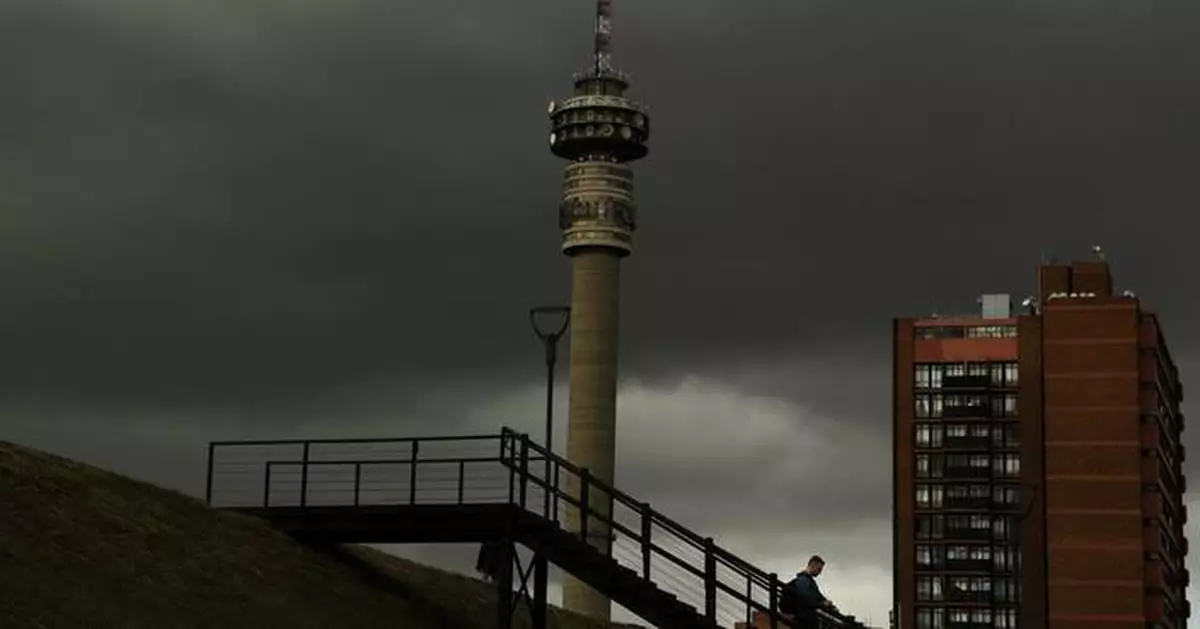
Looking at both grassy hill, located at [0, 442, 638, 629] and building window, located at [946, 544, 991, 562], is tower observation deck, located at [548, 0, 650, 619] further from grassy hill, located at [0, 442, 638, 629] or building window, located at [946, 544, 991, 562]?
grassy hill, located at [0, 442, 638, 629]

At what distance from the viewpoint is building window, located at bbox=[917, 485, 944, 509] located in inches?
5650

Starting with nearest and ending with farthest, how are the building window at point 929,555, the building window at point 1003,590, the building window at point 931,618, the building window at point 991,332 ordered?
the building window at point 931,618
the building window at point 1003,590
the building window at point 929,555
the building window at point 991,332

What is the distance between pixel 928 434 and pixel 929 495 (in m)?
5.39

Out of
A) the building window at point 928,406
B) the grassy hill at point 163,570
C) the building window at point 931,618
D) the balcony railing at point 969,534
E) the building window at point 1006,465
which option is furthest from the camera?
the building window at point 928,406

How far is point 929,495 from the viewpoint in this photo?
14375cm

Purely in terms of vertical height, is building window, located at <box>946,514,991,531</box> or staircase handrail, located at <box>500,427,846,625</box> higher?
building window, located at <box>946,514,991,531</box>

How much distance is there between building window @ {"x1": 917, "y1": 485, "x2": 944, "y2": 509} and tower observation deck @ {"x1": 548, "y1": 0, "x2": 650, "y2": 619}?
25744 millimetres

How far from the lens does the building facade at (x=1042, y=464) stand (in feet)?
429

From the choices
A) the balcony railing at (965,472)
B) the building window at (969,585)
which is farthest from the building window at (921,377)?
the building window at (969,585)

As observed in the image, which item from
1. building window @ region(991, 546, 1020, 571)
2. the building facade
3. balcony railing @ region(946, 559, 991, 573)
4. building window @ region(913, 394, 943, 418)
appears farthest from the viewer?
building window @ region(913, 394, 943, 418)

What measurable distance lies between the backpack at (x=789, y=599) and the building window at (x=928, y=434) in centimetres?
12089

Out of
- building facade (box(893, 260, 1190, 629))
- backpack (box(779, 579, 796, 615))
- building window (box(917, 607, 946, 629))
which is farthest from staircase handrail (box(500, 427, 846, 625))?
building window (box(917, 607, 946, 629))

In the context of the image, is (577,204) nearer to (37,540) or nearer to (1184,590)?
(1184,590)

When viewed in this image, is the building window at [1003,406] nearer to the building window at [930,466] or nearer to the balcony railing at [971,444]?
the balcony railing at [971,444]
